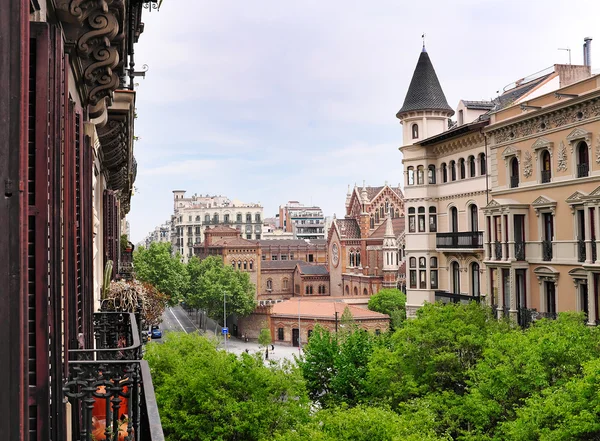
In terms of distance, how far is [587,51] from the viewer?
30.8 metres

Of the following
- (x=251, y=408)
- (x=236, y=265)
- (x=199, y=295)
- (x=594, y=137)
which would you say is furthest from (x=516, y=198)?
(x=236, y=265)

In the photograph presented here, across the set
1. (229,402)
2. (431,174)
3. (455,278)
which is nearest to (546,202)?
(455,278)

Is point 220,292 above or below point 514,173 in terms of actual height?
below

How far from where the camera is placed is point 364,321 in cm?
6950

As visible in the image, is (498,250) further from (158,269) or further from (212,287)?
(212,287)

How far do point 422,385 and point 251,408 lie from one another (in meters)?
6.39

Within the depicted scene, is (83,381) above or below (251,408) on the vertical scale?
above

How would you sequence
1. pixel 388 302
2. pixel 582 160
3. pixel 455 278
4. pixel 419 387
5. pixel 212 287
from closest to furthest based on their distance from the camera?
pixel 582 160 < pixel 419 387 < pixel 455 278 < pixel 212 287 < pixel 388 302

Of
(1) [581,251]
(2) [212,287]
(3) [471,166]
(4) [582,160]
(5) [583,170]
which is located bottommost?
(2) [212,287]

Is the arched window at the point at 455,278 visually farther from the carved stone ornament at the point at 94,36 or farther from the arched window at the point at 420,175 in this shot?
the carved stone ornament at the point at 94,36

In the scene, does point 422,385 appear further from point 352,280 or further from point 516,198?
point 352,280

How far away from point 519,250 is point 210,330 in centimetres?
6385

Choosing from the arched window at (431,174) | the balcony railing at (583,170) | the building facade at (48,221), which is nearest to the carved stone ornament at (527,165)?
the balcony railing at (583,170)

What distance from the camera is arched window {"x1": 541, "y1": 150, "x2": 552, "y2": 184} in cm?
2512
